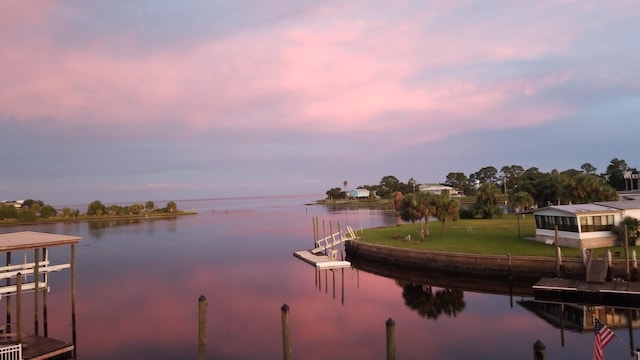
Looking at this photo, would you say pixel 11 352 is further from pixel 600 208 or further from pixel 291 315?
pixel 600 208

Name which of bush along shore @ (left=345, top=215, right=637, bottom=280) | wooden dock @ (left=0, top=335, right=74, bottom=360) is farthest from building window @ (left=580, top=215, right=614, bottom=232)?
wooden dock @ (left=0, top=335, right=74, bottom=360)

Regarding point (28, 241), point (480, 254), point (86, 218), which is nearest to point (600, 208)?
point (480, 254)

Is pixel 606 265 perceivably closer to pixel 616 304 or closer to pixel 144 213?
pixel 616 304

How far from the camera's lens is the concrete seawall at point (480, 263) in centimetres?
3166

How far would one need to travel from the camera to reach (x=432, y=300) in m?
30.4

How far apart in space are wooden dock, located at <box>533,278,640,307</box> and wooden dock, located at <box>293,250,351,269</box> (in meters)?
18.7

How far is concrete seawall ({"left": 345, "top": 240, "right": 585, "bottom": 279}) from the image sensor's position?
31656mm

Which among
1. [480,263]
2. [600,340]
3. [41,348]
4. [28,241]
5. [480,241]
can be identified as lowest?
[41,348]

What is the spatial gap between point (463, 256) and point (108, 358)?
2587cm

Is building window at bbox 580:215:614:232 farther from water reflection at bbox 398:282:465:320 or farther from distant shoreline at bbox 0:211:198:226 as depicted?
distant shoreline at bbox 0:211:198:226

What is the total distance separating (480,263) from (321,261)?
15.7m

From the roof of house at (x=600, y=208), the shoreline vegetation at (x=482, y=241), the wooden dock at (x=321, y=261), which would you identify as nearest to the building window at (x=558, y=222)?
the roof of house at (x=600, y=208)

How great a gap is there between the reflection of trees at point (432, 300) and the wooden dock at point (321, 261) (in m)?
9.56

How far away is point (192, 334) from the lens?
80.4 feet
